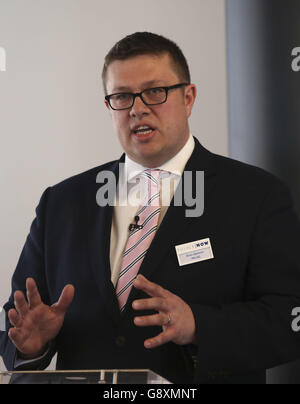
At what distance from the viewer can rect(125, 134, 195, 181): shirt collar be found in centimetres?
222

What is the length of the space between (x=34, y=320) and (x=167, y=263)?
0.51m

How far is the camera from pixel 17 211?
322cm

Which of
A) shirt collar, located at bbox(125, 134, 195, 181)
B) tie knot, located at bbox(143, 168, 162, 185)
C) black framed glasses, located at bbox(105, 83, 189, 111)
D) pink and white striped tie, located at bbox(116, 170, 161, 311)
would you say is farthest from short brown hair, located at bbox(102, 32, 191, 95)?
pink and white striped tie, located at bbox(116, 170, 161, 311)

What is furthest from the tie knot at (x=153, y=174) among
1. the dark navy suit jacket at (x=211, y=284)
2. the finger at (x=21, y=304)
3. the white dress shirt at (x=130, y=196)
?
the finger at (x=21, y=304)

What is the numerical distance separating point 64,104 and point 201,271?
5.26ft

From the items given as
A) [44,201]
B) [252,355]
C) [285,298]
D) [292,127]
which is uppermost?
[292,127]

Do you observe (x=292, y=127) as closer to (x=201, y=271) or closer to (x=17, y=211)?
(x=201, y=271)

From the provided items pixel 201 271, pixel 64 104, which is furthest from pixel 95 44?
pixel 201 271

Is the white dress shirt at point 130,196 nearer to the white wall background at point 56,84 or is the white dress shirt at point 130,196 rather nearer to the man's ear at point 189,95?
the man's ear at point 189,95

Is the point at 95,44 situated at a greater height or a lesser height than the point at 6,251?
greater

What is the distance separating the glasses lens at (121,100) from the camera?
7.04 ft

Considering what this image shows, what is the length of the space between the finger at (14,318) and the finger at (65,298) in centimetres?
12

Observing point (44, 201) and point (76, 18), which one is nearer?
point (44, 201)

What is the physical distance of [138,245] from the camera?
2047mm
